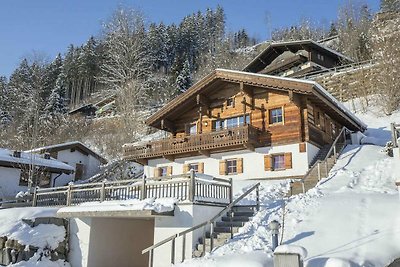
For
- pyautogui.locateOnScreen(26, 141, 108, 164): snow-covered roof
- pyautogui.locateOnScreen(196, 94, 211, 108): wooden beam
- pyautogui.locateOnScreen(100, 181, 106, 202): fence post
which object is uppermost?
pyautogui.locateOnScreen(196, 94, 211, 108): wooden beam

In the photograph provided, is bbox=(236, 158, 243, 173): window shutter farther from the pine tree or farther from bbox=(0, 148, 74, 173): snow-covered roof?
the pine tree

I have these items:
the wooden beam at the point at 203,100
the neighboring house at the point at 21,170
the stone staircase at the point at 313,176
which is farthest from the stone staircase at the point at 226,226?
the neighboring house at the point at 21,170

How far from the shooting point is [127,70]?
42.7 m

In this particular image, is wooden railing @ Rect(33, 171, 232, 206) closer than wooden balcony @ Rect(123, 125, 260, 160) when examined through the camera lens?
Yes

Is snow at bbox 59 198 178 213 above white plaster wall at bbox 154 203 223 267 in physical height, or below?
above

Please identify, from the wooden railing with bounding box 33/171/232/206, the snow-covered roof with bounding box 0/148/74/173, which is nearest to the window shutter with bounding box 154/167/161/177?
the snow-covered roof with bounding box 0/148/74/173

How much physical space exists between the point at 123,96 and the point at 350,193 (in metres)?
32.0

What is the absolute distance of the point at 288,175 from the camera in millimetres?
21297

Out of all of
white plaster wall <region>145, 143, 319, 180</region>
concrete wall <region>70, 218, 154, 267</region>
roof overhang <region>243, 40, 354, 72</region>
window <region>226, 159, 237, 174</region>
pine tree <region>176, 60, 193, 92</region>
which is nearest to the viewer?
concrete wall <region>70, 218, 154, 267</region>

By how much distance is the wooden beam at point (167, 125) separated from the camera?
2751 cm

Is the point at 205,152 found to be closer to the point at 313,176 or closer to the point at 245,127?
the point at 245,127

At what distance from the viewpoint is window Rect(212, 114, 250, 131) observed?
79.8ft

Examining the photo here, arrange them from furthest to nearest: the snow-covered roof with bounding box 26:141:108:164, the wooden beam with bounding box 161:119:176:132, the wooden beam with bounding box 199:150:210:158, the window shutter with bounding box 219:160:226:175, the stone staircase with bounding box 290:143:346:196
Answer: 1. the snow-covered roof with bounding box 26:141:108:164
2. the wooden beam with bounding box 161:119:176:132
3. the wooden beam with bounding box 199:150:210:158
4. the window shutter with bounding box 219:160:226:175
5. the stone staircase with bounding box 290:143:346:196

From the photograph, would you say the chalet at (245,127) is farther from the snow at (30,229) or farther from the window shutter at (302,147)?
the snow at (30,229)
